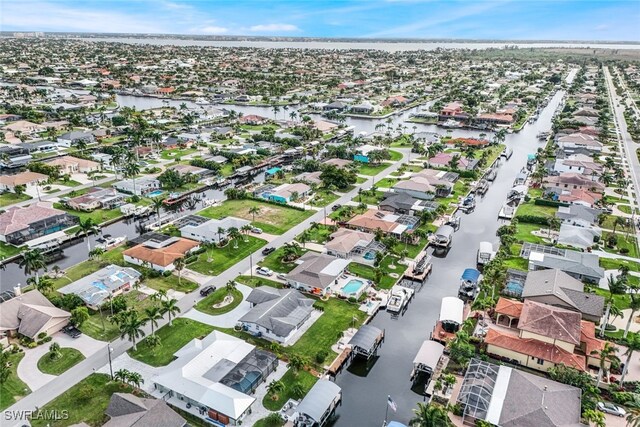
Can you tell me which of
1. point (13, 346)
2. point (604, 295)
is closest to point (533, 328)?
point (604, 295)

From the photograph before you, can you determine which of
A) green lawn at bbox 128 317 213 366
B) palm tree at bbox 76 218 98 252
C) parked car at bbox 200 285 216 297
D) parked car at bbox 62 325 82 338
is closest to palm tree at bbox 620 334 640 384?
green lawn at bbox 128 317 213 366

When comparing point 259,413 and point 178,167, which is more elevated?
point 178,167

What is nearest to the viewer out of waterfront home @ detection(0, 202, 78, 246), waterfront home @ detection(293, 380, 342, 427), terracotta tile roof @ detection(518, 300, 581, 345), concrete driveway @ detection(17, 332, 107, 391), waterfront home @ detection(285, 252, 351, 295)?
waterfront home @ detection(293, 380, 342, 427)

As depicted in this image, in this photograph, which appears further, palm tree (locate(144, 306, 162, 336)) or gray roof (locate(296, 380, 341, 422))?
palm tree (locate(144, 306, 162, 336))

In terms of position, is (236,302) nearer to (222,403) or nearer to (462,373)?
(222,403)

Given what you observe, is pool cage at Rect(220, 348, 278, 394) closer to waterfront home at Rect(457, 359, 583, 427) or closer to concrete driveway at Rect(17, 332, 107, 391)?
concrete driveway at Rect(17, 332, 107, 391)

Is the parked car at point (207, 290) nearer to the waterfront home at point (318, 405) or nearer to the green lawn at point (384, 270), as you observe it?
the green lawn at point (384, 270)

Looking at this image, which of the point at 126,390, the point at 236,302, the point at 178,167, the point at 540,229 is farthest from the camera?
the point at 178,167
